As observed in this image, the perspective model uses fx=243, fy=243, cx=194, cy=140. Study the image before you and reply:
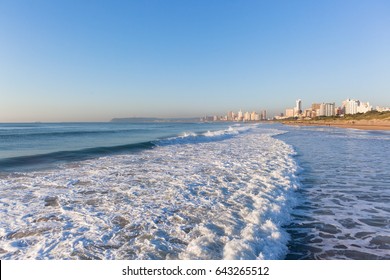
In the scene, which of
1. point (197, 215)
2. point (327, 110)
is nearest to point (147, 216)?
point (197, 215)

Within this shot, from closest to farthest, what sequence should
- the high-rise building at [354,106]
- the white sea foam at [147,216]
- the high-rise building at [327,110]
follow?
the white sea foam at [147,216] → the high-rise building at [354,106] → the high-rise building at [327,110]

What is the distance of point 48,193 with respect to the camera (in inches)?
253

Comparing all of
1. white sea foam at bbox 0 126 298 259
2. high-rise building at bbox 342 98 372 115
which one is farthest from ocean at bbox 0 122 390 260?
high-rise building at bbox 342 98 372 115

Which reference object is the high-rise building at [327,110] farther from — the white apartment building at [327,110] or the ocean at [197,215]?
the ocean at [197,215]

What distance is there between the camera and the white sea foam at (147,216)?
3545 millimetres

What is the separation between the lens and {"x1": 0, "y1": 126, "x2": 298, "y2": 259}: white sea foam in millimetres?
3545

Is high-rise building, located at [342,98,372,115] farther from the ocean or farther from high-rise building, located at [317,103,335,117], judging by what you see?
the ocean

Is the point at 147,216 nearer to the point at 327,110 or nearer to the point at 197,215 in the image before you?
the point at 197,215

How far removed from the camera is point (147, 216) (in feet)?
15.8

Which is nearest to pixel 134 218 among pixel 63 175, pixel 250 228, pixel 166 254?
pixel 166 254

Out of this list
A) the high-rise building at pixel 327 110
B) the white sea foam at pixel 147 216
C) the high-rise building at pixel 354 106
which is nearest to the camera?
the white sea foam at pixel 147 216

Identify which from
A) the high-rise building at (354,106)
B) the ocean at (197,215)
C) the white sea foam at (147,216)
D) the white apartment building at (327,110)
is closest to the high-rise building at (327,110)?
the white apartment building at (327,110)
